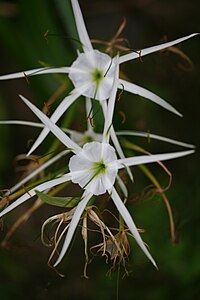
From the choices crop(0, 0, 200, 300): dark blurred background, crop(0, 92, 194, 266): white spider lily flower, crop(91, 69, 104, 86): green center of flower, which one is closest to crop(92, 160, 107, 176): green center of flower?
crop(0, 92, 194, 266): white spider lily flower

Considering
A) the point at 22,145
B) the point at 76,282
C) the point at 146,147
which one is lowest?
the point at 76,282

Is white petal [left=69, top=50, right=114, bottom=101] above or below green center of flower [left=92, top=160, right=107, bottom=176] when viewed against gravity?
above

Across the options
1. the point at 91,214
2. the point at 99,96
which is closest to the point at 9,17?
the point at 99,96

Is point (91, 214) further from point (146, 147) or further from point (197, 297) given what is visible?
point (146, 147)

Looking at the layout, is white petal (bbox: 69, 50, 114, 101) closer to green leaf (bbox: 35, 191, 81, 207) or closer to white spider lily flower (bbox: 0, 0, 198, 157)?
white spider lily flower (bbox: 0, 0, 198, 157)

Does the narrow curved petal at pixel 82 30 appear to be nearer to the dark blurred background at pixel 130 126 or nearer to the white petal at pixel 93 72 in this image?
the white petal at pixel 93 72

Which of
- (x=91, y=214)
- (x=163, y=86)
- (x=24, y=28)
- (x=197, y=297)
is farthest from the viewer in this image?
(x=163, y=86)
